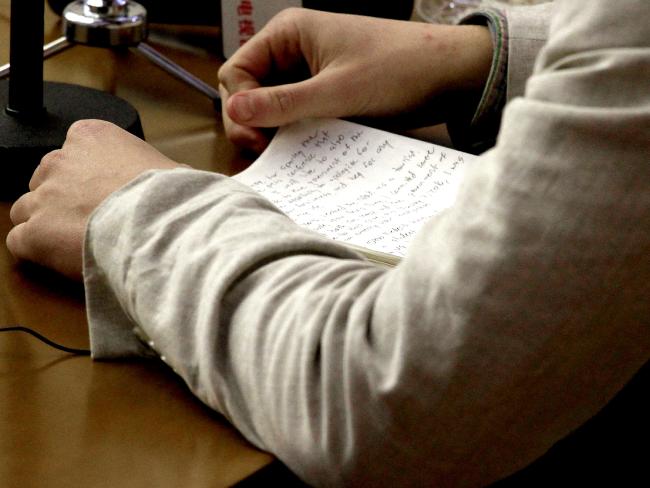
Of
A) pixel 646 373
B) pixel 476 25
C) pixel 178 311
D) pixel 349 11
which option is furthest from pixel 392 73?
pixel 178 311

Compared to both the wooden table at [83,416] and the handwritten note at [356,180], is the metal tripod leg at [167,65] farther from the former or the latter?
the wooden table at [83,416]

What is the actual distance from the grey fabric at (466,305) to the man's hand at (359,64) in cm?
37

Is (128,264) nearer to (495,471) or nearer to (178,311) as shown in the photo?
(178,311)

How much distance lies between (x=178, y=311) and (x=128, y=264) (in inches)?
2.2

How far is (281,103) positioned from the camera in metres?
0.92

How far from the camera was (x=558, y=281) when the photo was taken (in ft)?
1.59

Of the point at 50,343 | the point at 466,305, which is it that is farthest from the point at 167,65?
the point at 466,305

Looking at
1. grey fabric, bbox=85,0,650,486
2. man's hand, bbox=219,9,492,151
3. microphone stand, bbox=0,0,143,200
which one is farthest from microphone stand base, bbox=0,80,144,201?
grey fabric, bbox=85,0,650,486

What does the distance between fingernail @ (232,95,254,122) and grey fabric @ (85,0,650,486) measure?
1.10 ft

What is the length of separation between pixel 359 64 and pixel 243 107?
0.13m

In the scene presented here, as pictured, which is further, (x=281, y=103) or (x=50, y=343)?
(x=281, y=103)

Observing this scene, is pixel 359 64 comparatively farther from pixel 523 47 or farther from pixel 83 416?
pixel 83 416

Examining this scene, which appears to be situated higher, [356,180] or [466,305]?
[466,305]

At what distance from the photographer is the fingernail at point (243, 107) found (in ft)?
3.00
